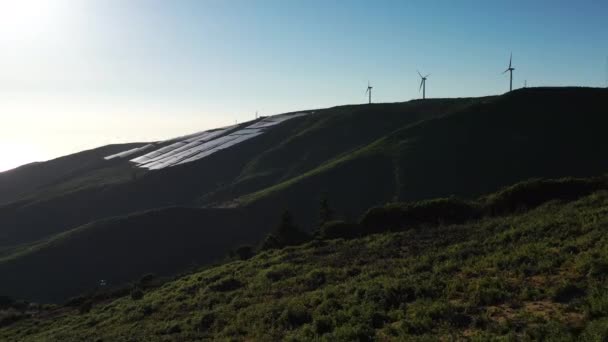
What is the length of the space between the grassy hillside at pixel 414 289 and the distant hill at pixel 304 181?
4180 cm

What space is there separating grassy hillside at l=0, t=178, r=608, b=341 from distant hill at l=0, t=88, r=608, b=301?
41.8 metres

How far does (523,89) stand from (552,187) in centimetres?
9142

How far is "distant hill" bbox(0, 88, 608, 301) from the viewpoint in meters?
76.0

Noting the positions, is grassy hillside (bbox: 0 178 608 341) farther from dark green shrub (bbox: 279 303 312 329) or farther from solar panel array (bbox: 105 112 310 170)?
solar panel array (bbox: 105 112 310 170)

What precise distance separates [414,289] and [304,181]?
7485cm

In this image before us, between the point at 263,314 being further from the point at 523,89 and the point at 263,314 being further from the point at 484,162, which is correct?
the point at 523,89

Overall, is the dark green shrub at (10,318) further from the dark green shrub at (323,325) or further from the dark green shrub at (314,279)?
the dark green shrub at (323,325)

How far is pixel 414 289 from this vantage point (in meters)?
16.3

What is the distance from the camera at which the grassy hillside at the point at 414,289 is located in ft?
42.2

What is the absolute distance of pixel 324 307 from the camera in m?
16.7

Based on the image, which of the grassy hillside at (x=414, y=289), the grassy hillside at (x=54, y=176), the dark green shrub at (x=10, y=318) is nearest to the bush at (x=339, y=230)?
the grassy hillside at (x=414, y=289)

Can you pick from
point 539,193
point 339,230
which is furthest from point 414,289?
point 339,230

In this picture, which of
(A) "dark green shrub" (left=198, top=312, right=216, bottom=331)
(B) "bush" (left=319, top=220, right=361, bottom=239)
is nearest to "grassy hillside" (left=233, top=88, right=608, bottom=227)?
(B) "bush" (left=319, top=220, right=361, bottom=239)

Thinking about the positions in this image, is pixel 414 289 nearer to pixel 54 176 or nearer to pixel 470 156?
pixel 470 156
